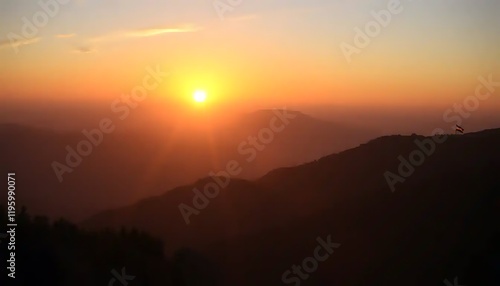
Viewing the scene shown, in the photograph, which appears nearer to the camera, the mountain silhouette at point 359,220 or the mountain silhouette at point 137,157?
the mountain silhouette at point 359,220

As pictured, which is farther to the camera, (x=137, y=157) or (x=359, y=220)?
(x=137, y=157)

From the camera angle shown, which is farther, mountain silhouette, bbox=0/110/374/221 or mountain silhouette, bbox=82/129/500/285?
mountain silhouette, bbox=0/110/374/221

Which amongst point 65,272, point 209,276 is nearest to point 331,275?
point 209,276

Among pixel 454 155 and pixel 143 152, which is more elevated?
pixel 143 152

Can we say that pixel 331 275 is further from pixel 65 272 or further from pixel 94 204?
pixel 94 204

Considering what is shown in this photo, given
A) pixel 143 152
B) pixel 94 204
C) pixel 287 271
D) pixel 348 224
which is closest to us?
pixel 287 271

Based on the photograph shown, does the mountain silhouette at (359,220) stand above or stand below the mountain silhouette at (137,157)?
below

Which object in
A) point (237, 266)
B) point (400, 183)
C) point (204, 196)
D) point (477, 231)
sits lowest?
point (477, 231)

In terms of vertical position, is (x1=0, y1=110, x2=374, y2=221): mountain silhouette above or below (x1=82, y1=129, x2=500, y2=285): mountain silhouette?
above

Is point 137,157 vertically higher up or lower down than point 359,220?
higher up

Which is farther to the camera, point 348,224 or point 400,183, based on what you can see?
point 400,183

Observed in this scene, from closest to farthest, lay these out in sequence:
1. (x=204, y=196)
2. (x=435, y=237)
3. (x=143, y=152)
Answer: (x=435, y=237), (x=204, y=196), (x=143, y=152)
